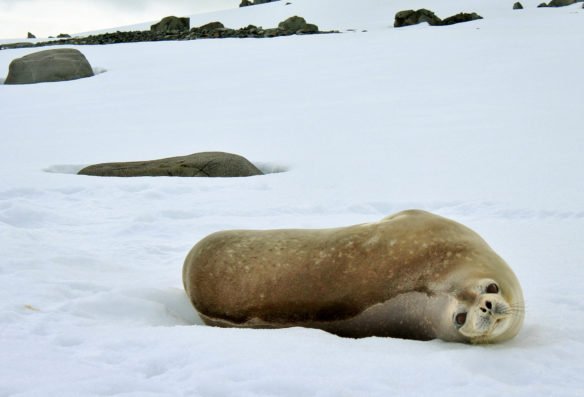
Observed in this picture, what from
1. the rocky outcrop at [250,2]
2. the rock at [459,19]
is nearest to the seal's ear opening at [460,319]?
the rock at [459,19]

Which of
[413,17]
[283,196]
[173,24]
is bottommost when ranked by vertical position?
[283,196]

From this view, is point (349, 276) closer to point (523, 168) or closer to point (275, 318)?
point (275, 318)

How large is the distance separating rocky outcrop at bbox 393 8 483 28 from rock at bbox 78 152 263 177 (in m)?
14.4

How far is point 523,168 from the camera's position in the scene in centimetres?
592

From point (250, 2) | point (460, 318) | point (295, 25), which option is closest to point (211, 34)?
point (295, 25)

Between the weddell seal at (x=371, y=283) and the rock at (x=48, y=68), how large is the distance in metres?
11.8

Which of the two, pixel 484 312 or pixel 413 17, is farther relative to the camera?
pixel 413 17

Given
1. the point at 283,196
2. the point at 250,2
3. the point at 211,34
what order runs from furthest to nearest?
the point at 250,2
the point at 211,34
the point at 283,196

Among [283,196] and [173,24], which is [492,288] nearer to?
[283,196]

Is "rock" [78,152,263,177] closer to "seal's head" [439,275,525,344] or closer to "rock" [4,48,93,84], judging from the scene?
"seal's head" [439,275,525,344]

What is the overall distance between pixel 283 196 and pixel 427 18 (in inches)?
648

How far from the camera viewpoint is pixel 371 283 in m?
2.82

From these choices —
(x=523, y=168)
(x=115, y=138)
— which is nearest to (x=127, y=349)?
(x=523, y=168)

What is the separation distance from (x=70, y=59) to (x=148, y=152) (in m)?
7.42
